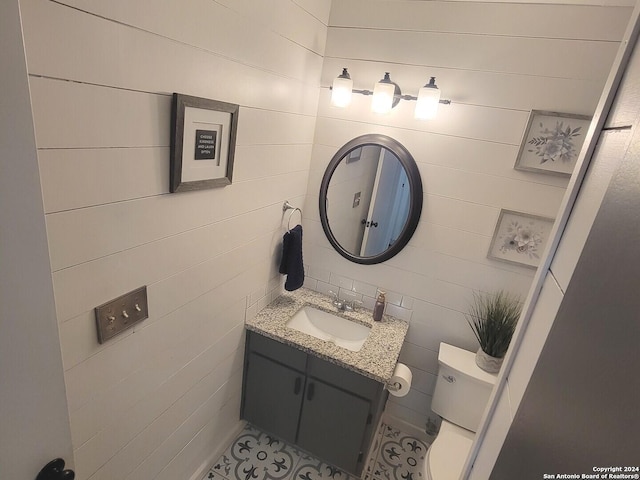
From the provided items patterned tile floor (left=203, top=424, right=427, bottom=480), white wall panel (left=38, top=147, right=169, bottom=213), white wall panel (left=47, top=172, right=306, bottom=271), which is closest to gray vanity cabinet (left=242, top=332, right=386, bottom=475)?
patterned tile floor (left=203, top=424, right=427, bottom=480)

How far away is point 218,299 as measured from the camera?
1.55 metres

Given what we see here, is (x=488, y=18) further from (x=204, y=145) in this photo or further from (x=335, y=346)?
(x=335, y=346)

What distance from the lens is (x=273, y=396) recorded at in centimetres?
196

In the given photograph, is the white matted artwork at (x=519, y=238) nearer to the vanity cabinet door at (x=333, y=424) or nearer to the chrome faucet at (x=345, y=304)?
the chrome faucet at (x=345, y=304)

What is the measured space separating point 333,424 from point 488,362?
35.5 inches

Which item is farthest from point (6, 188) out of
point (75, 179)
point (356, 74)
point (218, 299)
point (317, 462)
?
point (317, 462)

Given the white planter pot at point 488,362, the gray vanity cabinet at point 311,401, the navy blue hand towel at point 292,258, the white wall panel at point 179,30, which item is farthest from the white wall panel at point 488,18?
the gray vanity cabinet at point 311,401

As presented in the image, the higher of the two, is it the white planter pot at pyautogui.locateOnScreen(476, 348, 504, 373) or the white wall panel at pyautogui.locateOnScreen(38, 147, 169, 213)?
the white wall panel at pyautogui.locateOnScreen(38, 147, 169, 213)

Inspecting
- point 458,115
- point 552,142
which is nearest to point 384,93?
point 458,115

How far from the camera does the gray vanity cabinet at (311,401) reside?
1.74 m

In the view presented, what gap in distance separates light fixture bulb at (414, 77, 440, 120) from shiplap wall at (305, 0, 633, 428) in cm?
12

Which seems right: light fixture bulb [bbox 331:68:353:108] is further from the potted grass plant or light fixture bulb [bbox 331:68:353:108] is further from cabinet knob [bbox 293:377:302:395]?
cabinet knob [bbox 293:377:302:395]

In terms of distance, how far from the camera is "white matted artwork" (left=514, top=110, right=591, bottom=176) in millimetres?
1534

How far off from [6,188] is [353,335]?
1827mm
